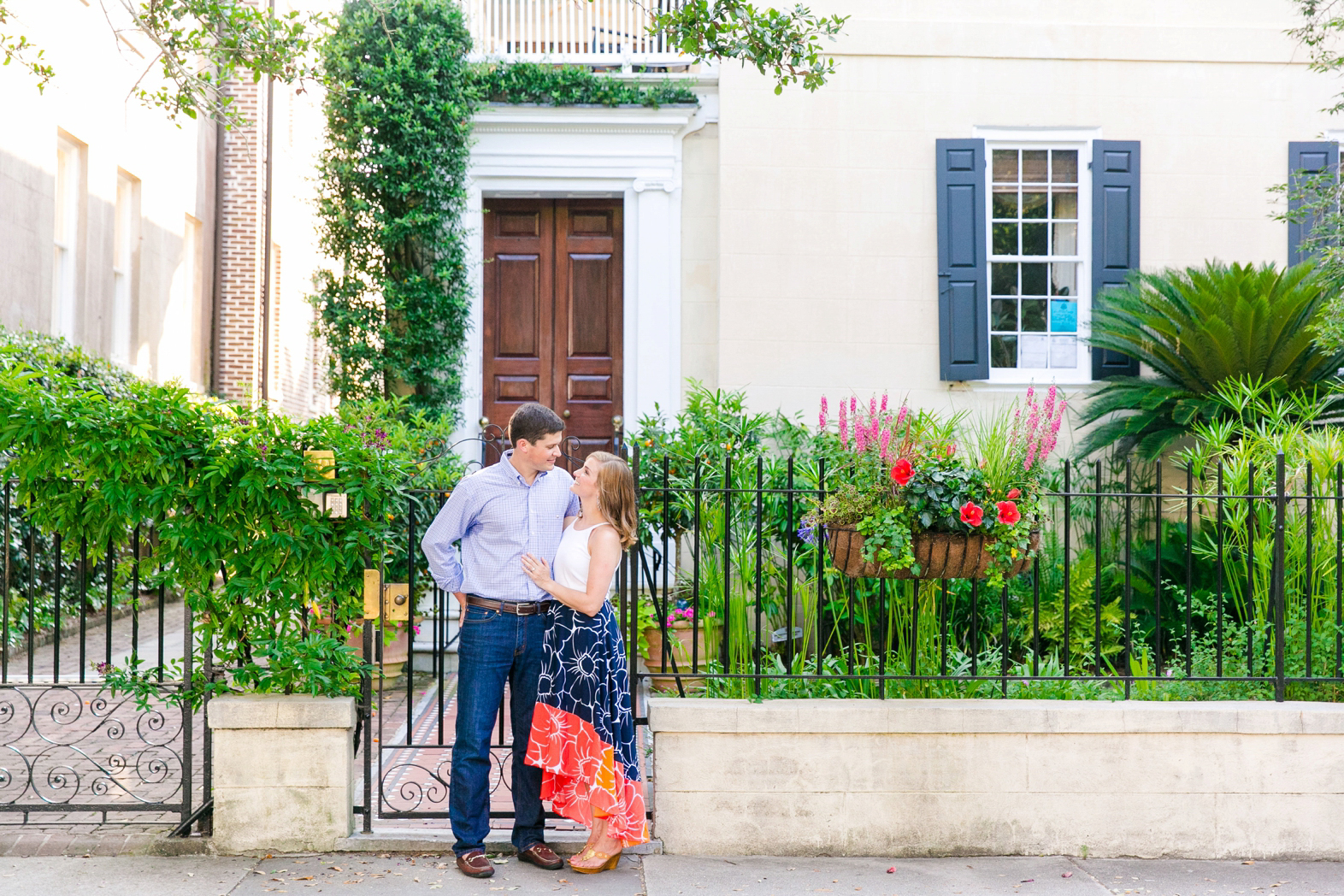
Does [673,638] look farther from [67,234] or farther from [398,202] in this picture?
[67,234]

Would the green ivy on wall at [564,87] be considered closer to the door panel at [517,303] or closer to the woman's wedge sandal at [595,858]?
the door panel at [517,303]

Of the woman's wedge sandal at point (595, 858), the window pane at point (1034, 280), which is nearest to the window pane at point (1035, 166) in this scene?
the window pane at point (1034, 280)

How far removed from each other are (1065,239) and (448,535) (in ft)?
22.4

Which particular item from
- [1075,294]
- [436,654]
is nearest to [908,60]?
[1075,294]

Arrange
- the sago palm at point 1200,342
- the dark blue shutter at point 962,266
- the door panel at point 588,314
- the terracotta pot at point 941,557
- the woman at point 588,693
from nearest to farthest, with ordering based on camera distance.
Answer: the woman at point 588,693 → the terracotta pot at point 941,557 → the sago palm at point 1200,342 → the dark blue shutter at point 962,266 → the door panel at point 588,314

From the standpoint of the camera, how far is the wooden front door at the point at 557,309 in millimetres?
9617

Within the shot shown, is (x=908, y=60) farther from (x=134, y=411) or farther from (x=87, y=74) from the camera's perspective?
(x=87, y=74)

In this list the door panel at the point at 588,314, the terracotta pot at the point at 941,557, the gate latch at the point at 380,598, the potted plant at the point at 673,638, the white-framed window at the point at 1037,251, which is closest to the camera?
the gate latch at the point at 380,598

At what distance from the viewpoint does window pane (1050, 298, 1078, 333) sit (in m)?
9.24

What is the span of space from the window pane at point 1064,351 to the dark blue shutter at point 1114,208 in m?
0.41

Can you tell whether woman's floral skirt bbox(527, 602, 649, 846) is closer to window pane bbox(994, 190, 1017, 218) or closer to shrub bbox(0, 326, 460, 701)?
shrub bbox(0, 326, 460, 701)

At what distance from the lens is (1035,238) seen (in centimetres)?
929

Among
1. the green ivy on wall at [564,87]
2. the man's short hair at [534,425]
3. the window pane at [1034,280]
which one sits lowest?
the man's short hair at [534,425]

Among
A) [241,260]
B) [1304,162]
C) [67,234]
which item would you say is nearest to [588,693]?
[1304,162]
